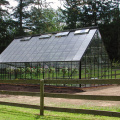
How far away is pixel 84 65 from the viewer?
14.2 metres

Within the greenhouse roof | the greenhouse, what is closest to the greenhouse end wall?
the greenhouse

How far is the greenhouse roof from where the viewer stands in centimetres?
1500

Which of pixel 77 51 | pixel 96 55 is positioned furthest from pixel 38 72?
pixel 96 55

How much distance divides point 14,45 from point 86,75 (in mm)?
10231

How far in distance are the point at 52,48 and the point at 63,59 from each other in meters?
2.54

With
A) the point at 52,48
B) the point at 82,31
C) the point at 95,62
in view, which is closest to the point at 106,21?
the point at 82,31

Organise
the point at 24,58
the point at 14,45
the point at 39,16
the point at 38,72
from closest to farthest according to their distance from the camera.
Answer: the point at 39,16
the point at 38,72
the point at 24,58
the point at 14,45

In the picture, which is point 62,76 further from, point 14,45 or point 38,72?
point 14,45

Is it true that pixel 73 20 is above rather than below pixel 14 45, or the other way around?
above

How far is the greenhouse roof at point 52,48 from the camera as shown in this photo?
590 inches

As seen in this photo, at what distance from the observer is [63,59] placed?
14656 millimetres

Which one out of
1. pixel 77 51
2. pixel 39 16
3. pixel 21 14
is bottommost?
pixel 77 51

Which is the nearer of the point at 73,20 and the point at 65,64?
the point at 65,64

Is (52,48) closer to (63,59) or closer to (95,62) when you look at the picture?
(63,59)
